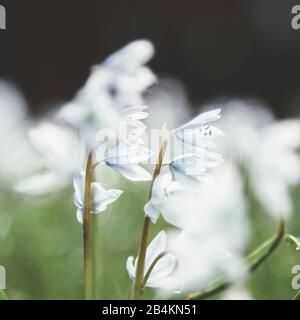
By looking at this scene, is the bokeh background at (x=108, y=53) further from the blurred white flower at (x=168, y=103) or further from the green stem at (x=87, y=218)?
the green stem at (x=87, y=218)

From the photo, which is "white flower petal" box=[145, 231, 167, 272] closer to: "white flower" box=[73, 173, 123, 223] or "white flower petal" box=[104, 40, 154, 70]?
"white flower" box=[73, 173, 123, 223]

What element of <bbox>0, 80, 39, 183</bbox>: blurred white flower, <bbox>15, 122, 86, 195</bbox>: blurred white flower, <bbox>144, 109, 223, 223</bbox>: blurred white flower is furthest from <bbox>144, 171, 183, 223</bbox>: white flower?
<bbox>0, 80, 39, 183</bbox>: blurred white flower

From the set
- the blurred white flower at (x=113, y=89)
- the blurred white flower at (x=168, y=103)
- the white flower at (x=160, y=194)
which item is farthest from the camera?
the blurred white flower at (x=168, y=103)

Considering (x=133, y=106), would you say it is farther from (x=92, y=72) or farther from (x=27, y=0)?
(x=27, y=0)

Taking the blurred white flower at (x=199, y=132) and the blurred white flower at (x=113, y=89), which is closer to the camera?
the blurred white flower at (x=199, y=132)

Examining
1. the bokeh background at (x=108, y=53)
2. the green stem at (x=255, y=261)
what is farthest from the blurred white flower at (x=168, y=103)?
the green stem at (x=255, y=261)

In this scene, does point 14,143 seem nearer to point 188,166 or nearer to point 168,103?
point 168,103

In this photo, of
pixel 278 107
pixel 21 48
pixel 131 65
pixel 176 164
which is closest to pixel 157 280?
pixel 176 164
